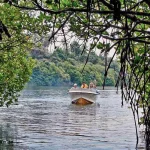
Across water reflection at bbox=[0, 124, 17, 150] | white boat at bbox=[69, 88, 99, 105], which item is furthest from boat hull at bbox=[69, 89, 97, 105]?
water reflection at bbox=[0, 124, 17, 150]

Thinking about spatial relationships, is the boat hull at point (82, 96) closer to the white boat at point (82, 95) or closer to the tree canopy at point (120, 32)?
the white boat at point (82, 95)

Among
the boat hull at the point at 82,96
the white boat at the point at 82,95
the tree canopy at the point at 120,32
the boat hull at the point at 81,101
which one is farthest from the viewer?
the boat hull at the point at 81,101

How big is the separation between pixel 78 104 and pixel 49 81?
68.9m

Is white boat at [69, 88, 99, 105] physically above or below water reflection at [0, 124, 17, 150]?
above

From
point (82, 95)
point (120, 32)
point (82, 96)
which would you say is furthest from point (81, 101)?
point (120, 32)

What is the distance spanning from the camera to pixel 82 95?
165 ft

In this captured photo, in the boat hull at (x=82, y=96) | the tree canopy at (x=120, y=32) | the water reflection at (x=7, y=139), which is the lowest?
the water reflection at (x=7, y=139)

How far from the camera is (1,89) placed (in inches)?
758

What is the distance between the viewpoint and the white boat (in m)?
49.1

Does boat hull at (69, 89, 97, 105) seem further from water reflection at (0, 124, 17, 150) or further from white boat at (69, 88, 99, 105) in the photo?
water reflection at (0, 124, 17, 150)

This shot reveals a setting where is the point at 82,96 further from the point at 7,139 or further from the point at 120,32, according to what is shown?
the point at 120,32

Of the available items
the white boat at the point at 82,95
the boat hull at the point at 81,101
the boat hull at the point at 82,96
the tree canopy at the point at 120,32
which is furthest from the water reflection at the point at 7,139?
the boat hull at the point at 81,101

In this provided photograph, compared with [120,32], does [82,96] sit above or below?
below

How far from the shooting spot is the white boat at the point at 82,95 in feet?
161
